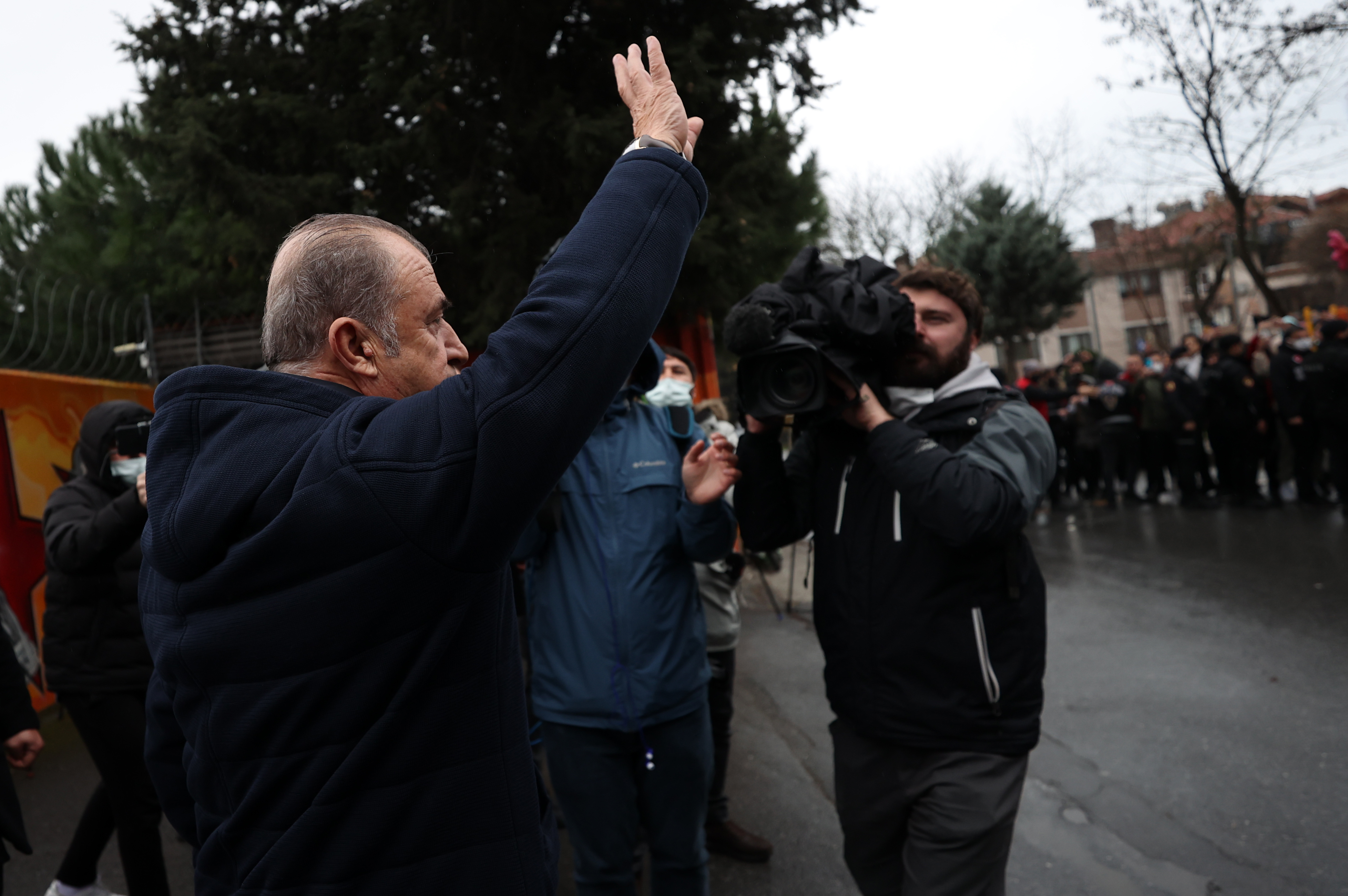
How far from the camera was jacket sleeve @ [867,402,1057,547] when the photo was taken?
7.38 feet

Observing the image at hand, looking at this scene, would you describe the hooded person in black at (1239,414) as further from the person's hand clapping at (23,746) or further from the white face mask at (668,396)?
the person's hand clapping at (23,746)

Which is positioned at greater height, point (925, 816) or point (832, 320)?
point (832, 320)

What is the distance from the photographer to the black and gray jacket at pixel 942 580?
231 centimetres

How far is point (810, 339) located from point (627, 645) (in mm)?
1064

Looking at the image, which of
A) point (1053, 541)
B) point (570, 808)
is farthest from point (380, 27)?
point (1053, 541)

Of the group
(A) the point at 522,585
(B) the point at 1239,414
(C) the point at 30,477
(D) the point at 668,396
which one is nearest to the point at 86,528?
(A) the point at 522,585

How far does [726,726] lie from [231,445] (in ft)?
11.2

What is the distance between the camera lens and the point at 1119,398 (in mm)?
13008

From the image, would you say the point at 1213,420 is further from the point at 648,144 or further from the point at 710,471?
the point at 648,144

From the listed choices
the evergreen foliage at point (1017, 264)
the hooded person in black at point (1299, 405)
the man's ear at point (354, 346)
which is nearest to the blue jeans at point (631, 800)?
the man's ear at point (354, 346)

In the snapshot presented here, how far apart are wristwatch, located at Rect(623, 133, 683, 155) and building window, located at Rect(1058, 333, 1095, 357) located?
194 ft

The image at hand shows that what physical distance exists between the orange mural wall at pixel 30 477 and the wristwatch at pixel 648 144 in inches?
236

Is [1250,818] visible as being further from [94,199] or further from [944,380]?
[94,199]

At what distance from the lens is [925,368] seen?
101 inches
